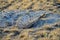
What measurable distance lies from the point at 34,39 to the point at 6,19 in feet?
2.91

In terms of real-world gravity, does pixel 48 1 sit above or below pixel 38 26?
above

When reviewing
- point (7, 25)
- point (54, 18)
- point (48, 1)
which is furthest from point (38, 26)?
point (48, 1)

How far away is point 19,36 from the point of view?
2387 millimetres

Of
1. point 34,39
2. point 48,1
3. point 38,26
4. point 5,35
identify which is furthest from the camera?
point 48,1

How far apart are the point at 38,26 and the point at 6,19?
24.8 inches

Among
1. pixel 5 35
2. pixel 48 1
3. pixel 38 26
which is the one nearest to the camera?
pixel 5 35

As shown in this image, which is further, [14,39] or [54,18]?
[54,18]

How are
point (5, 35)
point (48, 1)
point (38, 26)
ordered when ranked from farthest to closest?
point (48, 1), point (38, 26), point (5, 35)

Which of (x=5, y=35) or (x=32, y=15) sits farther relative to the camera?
(x=32, y=15)

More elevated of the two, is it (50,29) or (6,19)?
(6,19)

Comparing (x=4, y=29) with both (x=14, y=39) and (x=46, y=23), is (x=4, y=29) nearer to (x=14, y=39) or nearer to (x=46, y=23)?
(x=14, y=39)

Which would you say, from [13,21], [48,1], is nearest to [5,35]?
[13,21]

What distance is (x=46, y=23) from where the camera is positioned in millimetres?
2660

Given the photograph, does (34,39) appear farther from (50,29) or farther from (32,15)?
(32,15)
